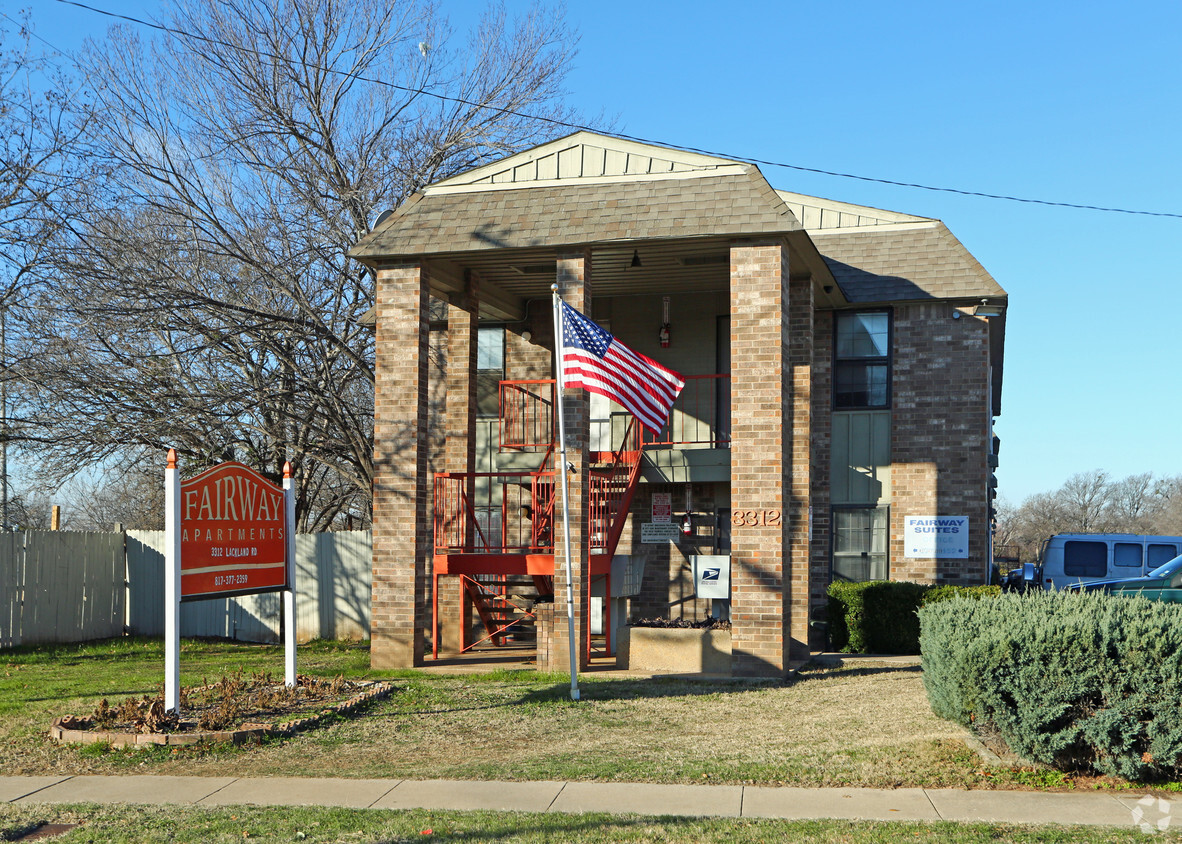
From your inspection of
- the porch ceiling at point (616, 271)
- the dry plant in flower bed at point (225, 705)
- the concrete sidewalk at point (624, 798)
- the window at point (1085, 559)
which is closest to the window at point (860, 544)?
the porch ceiling at point (616, 271)

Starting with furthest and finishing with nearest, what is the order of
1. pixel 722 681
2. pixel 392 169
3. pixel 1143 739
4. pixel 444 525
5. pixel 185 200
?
1. pixel 392 169
2. pixel 185 200
3. pixel 444 525
4. pixel 722 681
5. pixel 1143 739

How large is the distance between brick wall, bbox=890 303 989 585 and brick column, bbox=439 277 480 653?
6.98 meters

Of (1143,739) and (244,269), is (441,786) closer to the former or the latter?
(1143,739)

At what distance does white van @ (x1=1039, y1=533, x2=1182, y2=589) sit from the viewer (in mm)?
24234

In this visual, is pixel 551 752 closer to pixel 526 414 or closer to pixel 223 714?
pixel 223 714

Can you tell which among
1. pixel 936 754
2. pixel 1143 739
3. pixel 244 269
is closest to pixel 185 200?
pixel 244 269

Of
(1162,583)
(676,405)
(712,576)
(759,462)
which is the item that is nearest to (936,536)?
(712,576)

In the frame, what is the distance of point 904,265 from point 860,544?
4.78 m

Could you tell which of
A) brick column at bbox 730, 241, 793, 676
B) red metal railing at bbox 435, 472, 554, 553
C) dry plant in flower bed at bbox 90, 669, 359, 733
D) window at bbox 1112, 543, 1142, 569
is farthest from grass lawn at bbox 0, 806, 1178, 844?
window at bbox 1112, 543, 1142, 569

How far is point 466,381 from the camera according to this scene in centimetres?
1675

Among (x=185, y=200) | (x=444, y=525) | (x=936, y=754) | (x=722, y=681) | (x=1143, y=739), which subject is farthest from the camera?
(x=185, y=200)

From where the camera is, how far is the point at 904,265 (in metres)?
18.1

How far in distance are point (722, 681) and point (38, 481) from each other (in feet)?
48.0

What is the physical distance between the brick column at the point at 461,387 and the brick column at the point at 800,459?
191 inches
